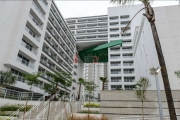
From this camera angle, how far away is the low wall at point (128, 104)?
1426 cm

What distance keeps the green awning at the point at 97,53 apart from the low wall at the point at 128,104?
33.0m

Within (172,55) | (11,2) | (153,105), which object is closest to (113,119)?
(153,105)

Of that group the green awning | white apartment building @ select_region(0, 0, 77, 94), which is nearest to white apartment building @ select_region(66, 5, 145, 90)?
the green awning

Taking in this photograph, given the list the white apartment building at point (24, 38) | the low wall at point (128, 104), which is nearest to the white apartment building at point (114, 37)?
the white apartment building at point (24, 38)

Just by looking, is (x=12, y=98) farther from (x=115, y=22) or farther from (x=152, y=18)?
(x=115, y=22)

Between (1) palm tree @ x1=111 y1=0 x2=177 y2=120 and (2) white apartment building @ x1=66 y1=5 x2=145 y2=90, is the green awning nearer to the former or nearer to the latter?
(2) white apartment building @ x1=66 y1=5 x2=145 y2=90

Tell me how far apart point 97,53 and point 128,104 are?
39424mm

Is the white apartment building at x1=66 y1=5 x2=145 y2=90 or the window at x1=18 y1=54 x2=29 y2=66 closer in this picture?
the window at x1=18 y1=54 x2=29 y2=66

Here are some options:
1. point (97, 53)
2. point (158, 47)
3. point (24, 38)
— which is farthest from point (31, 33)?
point (97, 53)

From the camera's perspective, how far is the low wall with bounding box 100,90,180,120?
14.3m

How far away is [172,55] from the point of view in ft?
53.6

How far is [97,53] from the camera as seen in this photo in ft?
176

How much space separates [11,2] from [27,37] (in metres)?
5.94

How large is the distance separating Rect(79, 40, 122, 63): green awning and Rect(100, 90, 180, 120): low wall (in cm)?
3297
